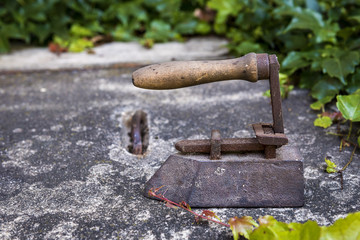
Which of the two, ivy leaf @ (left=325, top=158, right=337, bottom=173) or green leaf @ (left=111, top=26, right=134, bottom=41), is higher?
green leaf @ (left=111, top=26, right=134, bottom=41)

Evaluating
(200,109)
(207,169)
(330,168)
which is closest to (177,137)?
(200,109)

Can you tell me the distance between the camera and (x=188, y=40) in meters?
3.02

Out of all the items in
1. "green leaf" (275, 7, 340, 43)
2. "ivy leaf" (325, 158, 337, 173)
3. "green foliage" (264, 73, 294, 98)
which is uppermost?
"green leaf" (275, 7, 340, 43)

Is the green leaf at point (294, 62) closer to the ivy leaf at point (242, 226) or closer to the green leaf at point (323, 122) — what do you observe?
the green leaf at point (323, 122)

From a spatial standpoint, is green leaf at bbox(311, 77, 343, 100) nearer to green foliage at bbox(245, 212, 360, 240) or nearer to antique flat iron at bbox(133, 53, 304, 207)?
antique flat iron at bbox(133, 53, 304, 207)

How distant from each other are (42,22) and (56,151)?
5.21 feet

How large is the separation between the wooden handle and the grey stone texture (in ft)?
1.33

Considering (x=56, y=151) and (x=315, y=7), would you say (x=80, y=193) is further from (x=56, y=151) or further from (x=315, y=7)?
(x=315, y=7)

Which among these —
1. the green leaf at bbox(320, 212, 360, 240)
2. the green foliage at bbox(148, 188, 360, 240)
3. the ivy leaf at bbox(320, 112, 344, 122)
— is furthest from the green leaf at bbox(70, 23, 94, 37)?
the green leaf at bbox(320, 212, 360, 240)

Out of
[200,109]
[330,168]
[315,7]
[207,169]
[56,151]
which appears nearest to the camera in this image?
[207,169]

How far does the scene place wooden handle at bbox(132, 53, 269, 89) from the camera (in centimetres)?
131

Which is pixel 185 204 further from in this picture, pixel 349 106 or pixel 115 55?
pixel 115 55

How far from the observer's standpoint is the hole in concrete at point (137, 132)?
1751mm

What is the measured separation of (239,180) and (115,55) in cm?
156
